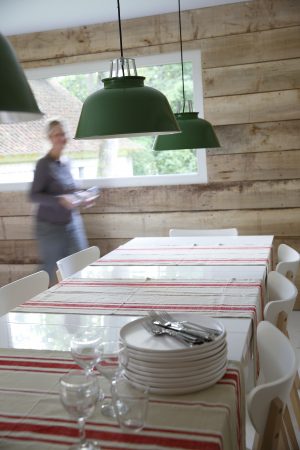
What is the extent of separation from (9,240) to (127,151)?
1405 millimetres

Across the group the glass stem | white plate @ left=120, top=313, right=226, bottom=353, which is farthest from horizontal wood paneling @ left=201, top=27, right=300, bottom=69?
the glass stem

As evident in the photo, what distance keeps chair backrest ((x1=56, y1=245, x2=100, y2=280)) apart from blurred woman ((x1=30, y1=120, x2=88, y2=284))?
1.57 feet

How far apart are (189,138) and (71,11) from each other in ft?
6.33

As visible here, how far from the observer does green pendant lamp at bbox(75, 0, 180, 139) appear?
1.62 metres

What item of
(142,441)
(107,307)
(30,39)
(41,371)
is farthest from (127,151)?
(142,441)

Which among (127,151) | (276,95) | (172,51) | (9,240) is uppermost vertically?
(172,51)

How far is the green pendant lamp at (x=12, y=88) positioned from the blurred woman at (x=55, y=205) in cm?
254

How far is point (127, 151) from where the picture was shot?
177 inches

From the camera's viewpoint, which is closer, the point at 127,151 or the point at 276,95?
the point at 276,95

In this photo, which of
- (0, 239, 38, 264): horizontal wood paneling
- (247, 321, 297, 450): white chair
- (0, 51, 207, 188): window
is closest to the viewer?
(247, 321, 297, 450): white chair

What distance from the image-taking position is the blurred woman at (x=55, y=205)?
11.6ft

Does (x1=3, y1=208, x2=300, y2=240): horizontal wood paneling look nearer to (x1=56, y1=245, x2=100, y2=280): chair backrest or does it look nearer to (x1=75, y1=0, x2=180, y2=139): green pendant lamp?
(x1=56, y1=245, x2=100, y2=280): chair backrest

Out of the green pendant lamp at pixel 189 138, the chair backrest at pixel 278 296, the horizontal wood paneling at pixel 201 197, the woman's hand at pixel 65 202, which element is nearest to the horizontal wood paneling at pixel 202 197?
the horizontal wood paneling at pixel 201 197

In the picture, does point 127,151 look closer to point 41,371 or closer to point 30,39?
point 30,39
